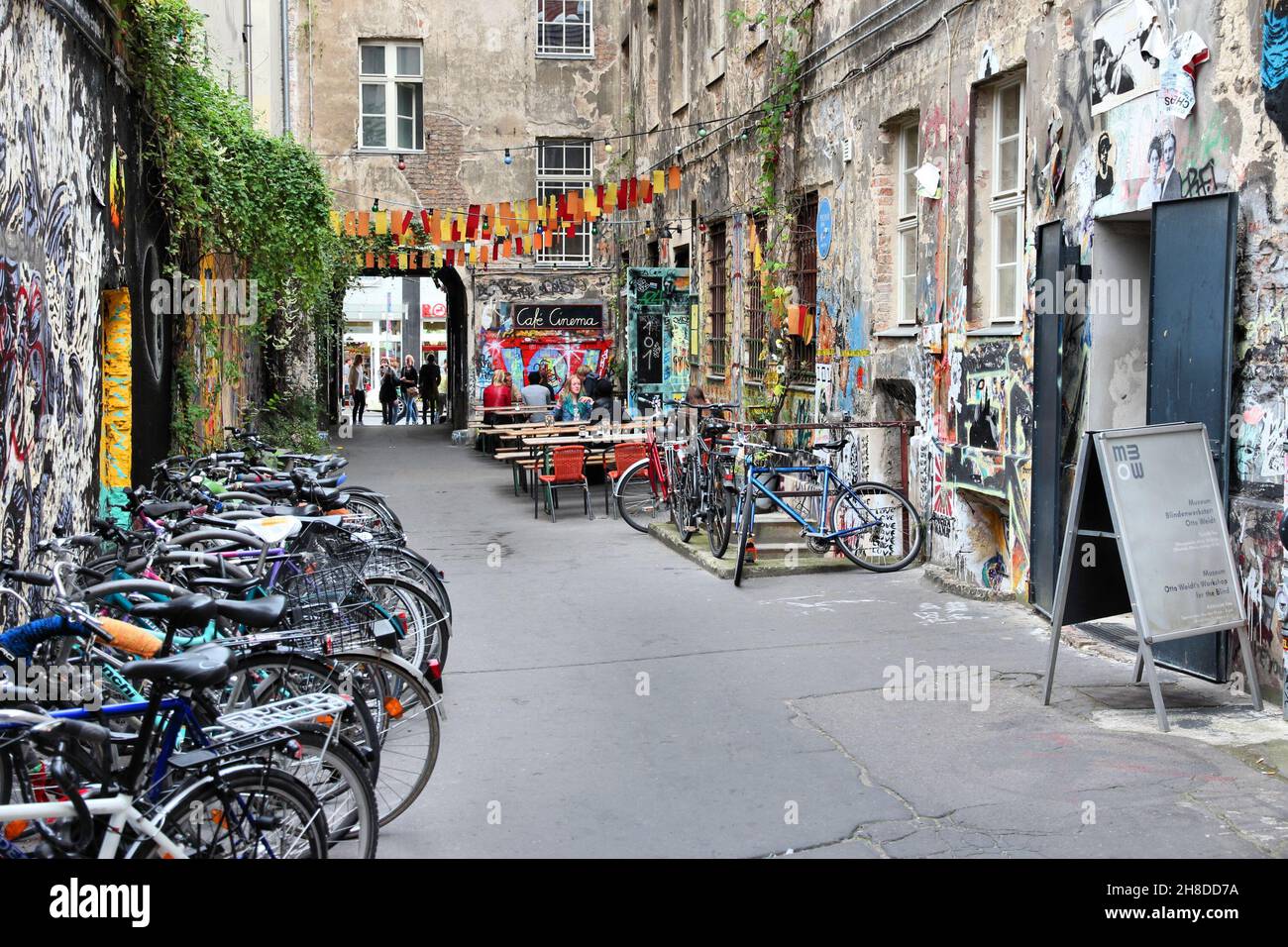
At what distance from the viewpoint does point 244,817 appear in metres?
3.83

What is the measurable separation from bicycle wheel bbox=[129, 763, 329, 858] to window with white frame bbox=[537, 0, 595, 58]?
2539 cm

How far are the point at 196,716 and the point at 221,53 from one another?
1562 centimetres

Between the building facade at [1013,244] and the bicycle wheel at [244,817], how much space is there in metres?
5.01

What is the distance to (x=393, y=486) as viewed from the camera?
64.2ft

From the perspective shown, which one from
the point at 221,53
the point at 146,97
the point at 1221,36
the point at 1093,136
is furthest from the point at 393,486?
the point at 1221,36

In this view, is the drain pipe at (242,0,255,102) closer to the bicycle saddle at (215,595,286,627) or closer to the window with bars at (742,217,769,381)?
the window with bars at (742,217,769,381)

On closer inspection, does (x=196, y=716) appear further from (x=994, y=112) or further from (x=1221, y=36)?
(x=994, y=112)

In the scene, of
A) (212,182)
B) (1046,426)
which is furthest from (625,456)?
(1046,426)

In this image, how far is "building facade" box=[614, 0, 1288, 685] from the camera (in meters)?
7.12

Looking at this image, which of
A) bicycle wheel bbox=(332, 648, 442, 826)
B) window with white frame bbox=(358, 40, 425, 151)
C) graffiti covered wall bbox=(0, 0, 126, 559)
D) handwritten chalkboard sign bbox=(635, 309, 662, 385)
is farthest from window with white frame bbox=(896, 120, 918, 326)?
window with white frame bbox=(358, 40, 425, 151)

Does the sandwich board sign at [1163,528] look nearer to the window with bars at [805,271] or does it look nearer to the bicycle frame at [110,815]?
the bicycle frame at [110,815]

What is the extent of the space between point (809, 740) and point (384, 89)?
22887mm

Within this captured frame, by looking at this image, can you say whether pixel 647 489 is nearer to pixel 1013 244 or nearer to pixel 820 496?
pixel 820 496
